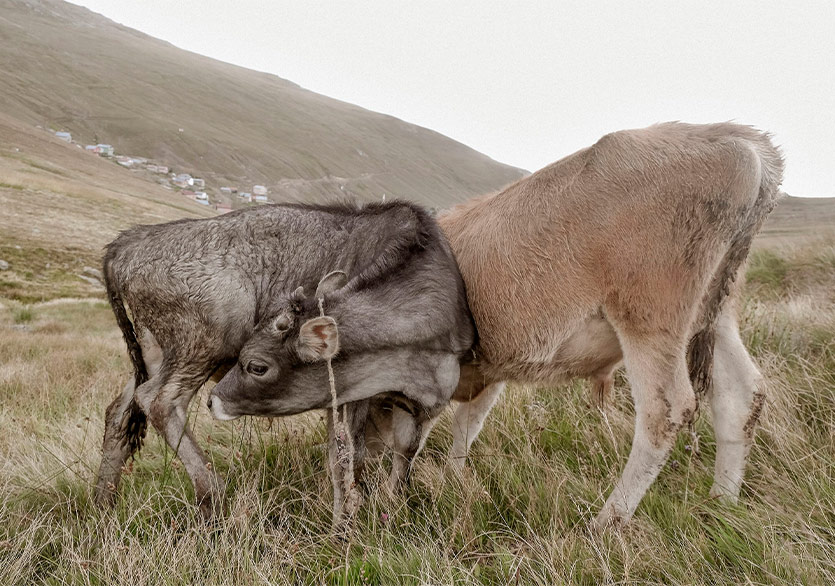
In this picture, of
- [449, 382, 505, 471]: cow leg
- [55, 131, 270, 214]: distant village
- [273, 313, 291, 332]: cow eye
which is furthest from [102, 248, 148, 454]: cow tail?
[55, 131, 270, 214]: distant village

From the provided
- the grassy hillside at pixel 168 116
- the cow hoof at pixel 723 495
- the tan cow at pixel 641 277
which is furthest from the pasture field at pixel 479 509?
the grassy hillside at pixel 168 116

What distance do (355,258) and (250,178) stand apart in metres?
138

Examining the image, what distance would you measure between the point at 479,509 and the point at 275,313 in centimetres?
169

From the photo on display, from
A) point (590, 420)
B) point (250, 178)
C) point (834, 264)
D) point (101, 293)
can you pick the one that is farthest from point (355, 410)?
point (250, 178)

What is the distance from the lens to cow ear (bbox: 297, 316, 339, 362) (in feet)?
11.1

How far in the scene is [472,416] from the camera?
454 cm

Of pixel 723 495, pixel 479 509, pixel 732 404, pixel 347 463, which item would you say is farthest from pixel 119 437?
pixel 732 404

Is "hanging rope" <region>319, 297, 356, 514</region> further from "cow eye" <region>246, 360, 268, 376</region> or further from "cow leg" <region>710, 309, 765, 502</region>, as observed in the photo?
"cow leg" <region>710, 309, 765, 502</region>

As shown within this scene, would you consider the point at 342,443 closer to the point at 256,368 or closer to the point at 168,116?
the point at 256,368

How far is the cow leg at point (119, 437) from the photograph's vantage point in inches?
156

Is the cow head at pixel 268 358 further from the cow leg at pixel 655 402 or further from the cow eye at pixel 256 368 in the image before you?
the cow leg at pixel 655 402

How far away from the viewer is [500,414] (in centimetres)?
491

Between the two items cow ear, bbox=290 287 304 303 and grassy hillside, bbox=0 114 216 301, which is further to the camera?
grassy hillside, bbox=0 114 216 301

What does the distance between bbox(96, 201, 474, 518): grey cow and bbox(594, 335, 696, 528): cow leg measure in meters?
1.11
